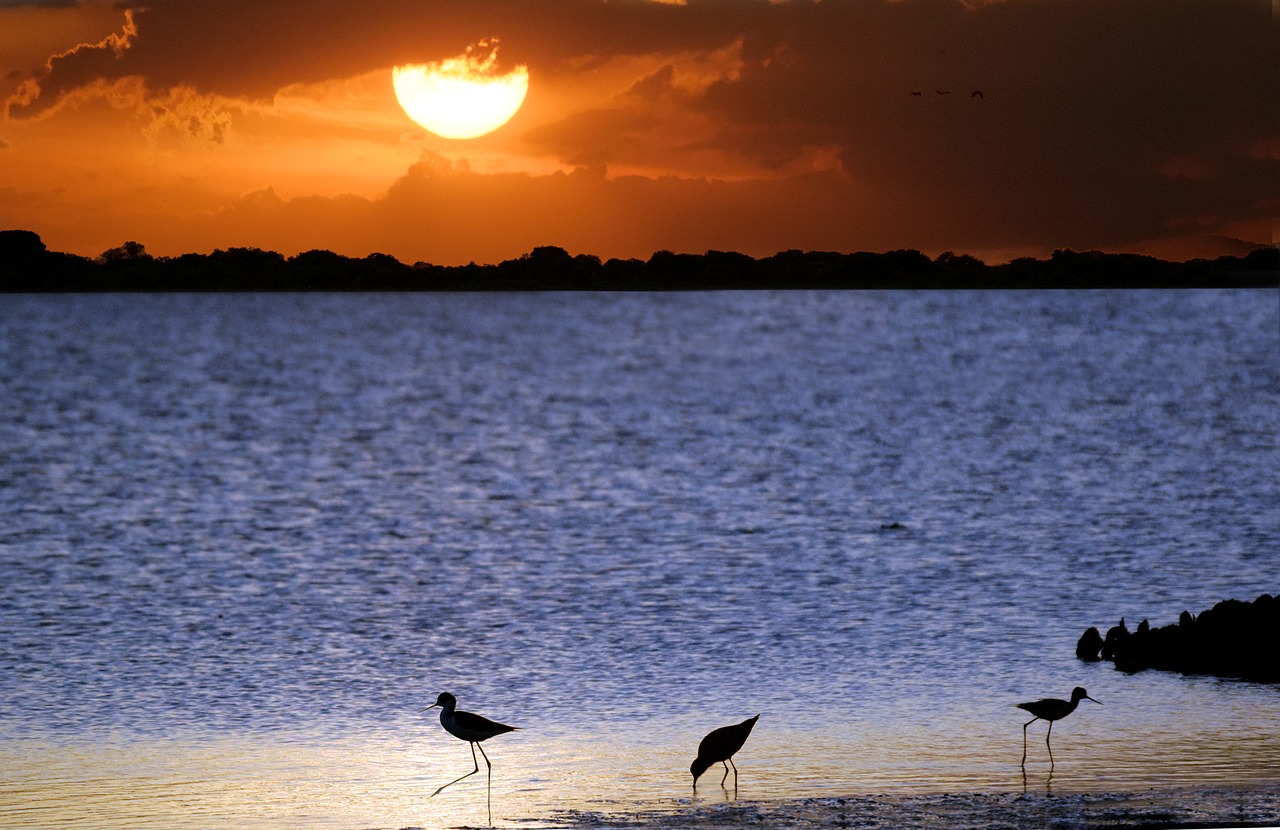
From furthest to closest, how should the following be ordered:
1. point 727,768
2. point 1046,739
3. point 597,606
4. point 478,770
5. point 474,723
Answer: point 597,606, point 1046,739, point 478,770, point 727,768, point 474,723

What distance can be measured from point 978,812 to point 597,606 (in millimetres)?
13834

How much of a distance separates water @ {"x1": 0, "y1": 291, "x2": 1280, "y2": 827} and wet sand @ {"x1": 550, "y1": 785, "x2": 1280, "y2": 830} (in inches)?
14.5

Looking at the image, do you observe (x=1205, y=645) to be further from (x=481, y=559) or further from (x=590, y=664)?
(x=481, y=559)

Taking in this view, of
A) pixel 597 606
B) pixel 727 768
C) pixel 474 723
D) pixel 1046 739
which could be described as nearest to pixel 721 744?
pixel 727 768

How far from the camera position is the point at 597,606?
2475 cm

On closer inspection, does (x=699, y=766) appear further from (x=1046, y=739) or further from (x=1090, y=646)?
(x=1090, y=646)

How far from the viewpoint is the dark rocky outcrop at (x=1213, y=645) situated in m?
17.2

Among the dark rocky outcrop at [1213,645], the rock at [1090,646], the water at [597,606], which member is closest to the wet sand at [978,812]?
the water at [597,606]

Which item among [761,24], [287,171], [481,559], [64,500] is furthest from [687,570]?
[761,24]

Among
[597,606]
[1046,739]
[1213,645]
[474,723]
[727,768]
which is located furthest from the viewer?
[597,606]

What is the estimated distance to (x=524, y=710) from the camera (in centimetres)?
1645

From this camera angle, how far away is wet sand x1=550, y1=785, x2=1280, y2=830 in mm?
10695

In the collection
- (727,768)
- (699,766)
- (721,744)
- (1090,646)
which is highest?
(721,744)

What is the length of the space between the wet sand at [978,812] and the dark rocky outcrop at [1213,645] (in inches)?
228
